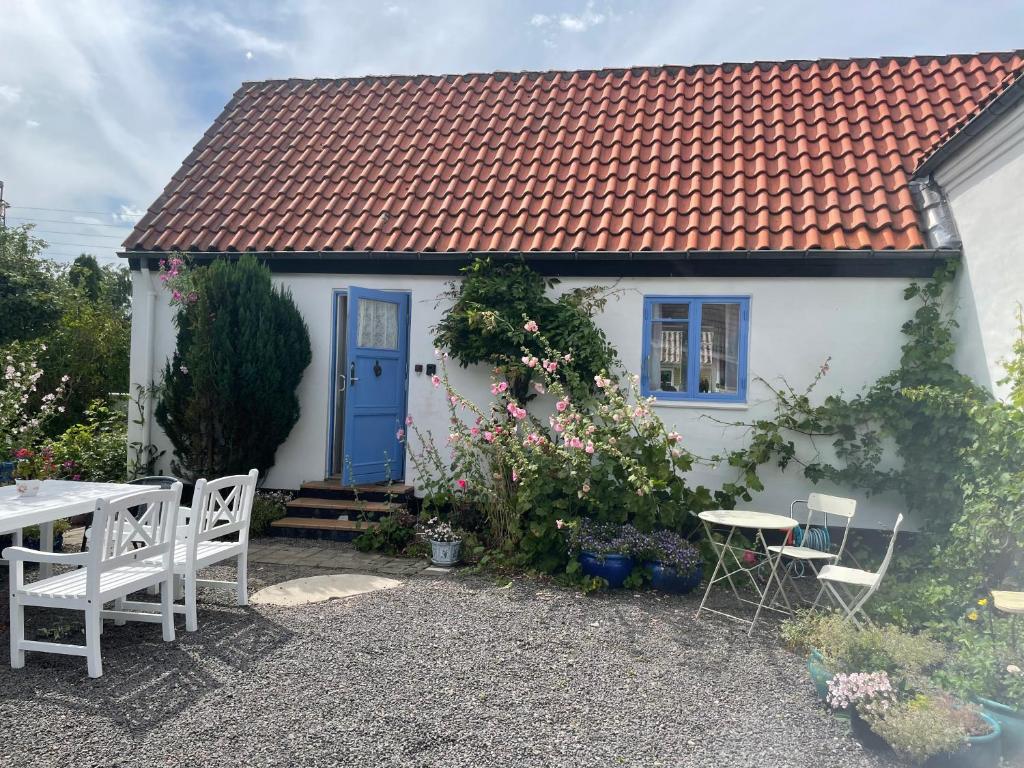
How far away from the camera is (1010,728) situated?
357 centimetres

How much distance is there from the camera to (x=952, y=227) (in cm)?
716

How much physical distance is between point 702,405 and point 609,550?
2.20 metres

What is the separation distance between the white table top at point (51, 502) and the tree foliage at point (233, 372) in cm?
217

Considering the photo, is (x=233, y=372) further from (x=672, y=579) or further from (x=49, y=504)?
(x=672, y=579)

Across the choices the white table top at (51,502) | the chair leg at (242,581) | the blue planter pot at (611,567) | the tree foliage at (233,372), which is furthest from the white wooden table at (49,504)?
the blue planter pot at (611,567)

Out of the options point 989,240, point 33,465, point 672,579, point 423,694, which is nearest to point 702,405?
point 672,579

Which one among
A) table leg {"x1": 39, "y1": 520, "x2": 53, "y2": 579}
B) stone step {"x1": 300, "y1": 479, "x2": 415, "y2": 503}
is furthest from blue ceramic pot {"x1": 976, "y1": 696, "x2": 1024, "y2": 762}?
table leg {"x1": 39, "y1": 520, "x2": 53, "y2": 579}

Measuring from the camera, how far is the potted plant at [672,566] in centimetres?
616

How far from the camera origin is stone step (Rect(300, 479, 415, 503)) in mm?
8461

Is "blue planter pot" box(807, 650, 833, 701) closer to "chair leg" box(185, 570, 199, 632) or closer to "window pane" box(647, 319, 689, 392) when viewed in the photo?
"chair leg" box(185, 570, 199, 632)

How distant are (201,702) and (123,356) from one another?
1155cm

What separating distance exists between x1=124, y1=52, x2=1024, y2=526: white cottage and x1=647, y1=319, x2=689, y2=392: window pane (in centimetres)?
2

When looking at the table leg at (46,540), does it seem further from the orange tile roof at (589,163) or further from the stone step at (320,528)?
the orange tile roof at (589,163)

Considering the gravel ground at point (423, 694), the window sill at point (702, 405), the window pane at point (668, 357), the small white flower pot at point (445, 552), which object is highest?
the window pane at point (668, 357)
